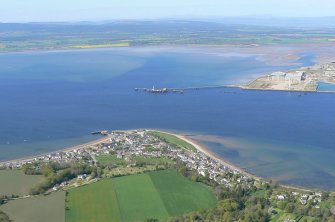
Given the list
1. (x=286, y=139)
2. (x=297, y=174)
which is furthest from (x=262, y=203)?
(x=286, y=139)

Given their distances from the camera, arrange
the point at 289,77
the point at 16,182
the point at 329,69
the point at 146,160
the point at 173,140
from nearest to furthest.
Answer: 1. the point at 16,182
2. the point at 146,160
3. the point at 173,140
4. the point at 289,77
5. the point at 329,69

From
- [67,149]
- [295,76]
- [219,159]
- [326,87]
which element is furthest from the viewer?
[295,76]

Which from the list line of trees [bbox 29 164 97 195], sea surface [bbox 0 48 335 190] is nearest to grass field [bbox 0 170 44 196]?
line of trees [bbox 29 164 97 195]

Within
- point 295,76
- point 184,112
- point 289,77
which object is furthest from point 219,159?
point 295,76

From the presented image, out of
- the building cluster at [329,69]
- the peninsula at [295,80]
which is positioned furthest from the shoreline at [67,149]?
the building cluster at [329,69]

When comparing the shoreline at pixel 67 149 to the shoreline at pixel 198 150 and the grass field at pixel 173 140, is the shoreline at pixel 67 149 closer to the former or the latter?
the shoreline at pixel 198 150

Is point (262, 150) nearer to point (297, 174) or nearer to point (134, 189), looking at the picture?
point (297, 174)

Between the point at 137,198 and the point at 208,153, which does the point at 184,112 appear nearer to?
the point at 208,153
